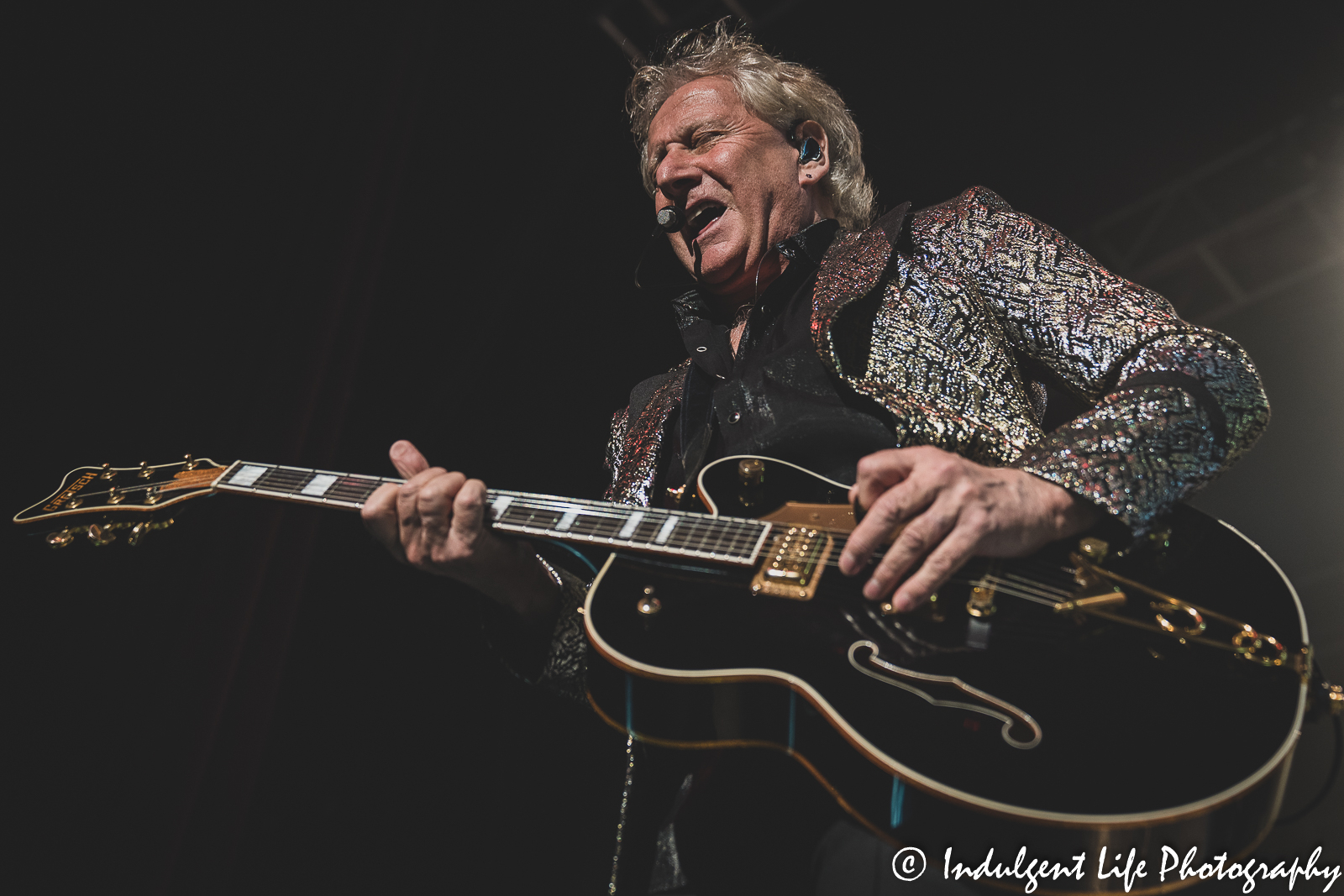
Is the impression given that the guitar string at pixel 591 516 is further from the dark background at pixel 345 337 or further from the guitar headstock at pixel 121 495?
the dark background at pixel 345 337

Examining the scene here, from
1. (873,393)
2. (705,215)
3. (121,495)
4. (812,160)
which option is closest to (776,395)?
(873,393)

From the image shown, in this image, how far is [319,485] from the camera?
166cm

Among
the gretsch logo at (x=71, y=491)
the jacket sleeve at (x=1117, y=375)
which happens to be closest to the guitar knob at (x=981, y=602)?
the jacket sleeve at (x=1117, y=375)

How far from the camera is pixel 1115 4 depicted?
3.21 m

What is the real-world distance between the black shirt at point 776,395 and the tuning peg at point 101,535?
123 cm

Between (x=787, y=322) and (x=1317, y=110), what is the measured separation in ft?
12.5

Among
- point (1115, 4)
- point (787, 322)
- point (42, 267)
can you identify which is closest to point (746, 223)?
point (787, 322)

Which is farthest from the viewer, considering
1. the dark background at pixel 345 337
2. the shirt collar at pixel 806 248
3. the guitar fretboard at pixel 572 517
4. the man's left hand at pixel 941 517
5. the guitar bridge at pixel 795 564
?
the shirt collar at pixel 806 248

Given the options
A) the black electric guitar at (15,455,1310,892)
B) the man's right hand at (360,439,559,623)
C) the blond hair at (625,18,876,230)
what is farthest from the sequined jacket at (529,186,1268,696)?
the blond hair at (625,18,876,230)

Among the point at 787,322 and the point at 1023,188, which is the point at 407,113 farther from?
the point at 1023,188

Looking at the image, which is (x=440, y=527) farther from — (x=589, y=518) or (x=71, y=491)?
(x=71, y=491)

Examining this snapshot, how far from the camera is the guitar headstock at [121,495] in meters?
1.64

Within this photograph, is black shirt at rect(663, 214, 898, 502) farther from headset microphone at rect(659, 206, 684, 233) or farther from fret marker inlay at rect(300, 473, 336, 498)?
fret marker inlay at rect(300, 473, 336, 498)

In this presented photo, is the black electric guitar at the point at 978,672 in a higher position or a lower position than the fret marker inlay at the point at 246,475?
lower
